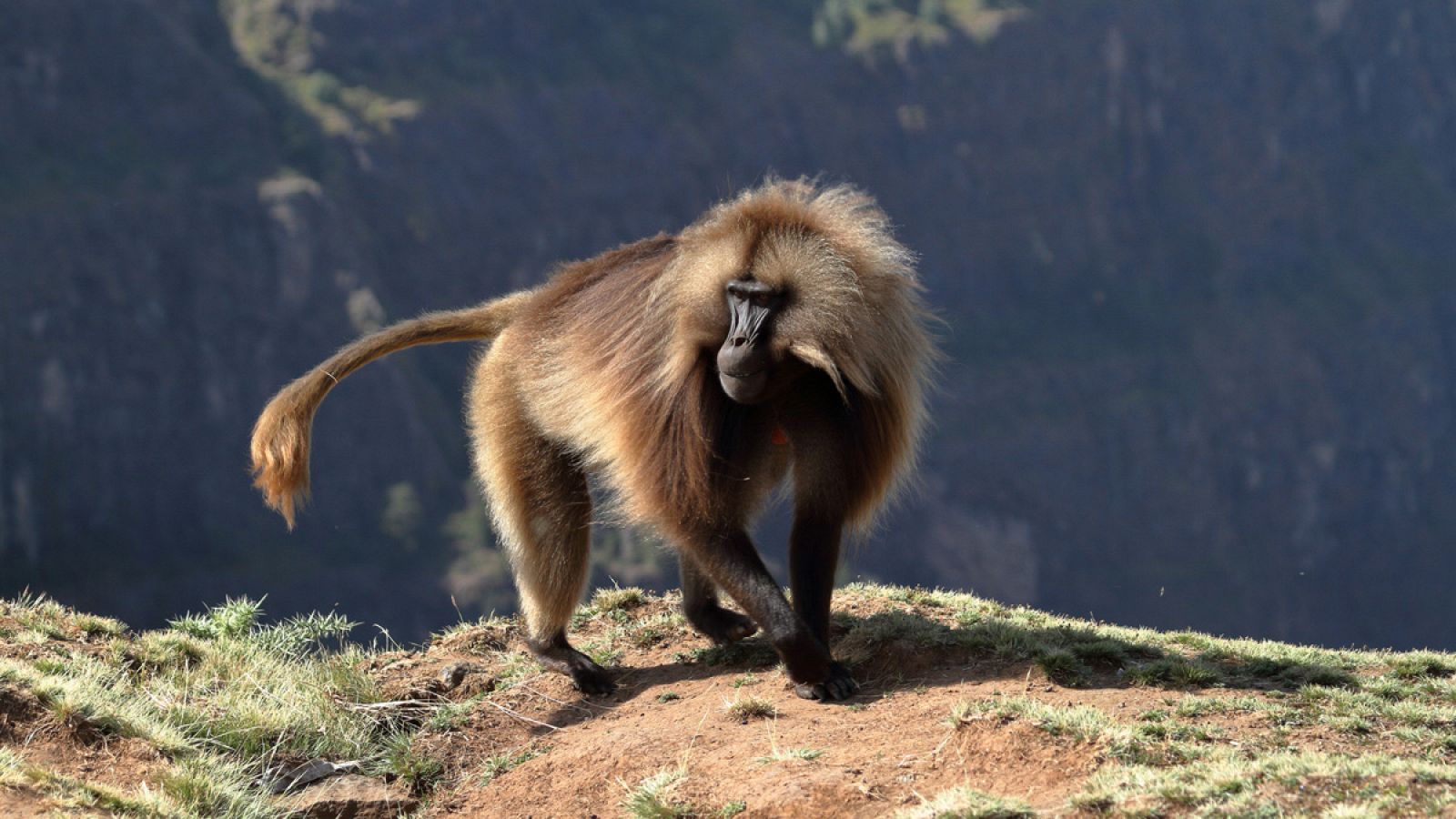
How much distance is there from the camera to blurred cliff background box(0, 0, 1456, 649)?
10369 centimetres

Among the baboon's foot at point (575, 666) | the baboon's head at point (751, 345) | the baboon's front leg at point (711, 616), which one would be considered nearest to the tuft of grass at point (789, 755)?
the baboon's head at point (751, 345)

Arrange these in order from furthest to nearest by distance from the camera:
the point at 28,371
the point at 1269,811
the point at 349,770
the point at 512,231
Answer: the point at 512,231
the point at 28,371
the point at 349,770
the point at 1269,811

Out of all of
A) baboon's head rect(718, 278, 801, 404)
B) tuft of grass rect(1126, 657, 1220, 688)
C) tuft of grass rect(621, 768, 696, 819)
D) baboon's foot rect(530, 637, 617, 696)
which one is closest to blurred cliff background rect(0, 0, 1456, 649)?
baboon's foot rect(530, 637, 617, 696)

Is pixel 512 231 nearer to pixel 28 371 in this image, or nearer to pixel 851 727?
pixel 28 371

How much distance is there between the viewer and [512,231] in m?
127

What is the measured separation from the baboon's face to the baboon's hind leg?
6.39 ft

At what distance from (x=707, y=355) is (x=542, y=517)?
6.44 ft

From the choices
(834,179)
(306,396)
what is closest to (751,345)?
(306,396)

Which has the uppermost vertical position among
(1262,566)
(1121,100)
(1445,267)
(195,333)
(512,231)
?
(1121,100)

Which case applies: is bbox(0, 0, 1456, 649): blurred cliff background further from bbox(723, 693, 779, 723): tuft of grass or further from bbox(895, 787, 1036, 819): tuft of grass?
bbox(895, 787, 1036, 819): tuft of grass

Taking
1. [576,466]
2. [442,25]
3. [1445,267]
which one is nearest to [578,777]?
[576,466]

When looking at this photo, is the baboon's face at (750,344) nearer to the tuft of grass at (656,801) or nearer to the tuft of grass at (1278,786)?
the tuft of grass at (656,801)

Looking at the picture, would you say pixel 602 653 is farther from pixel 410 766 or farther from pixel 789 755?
pixel 789 755

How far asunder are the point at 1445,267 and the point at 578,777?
163960 mm
